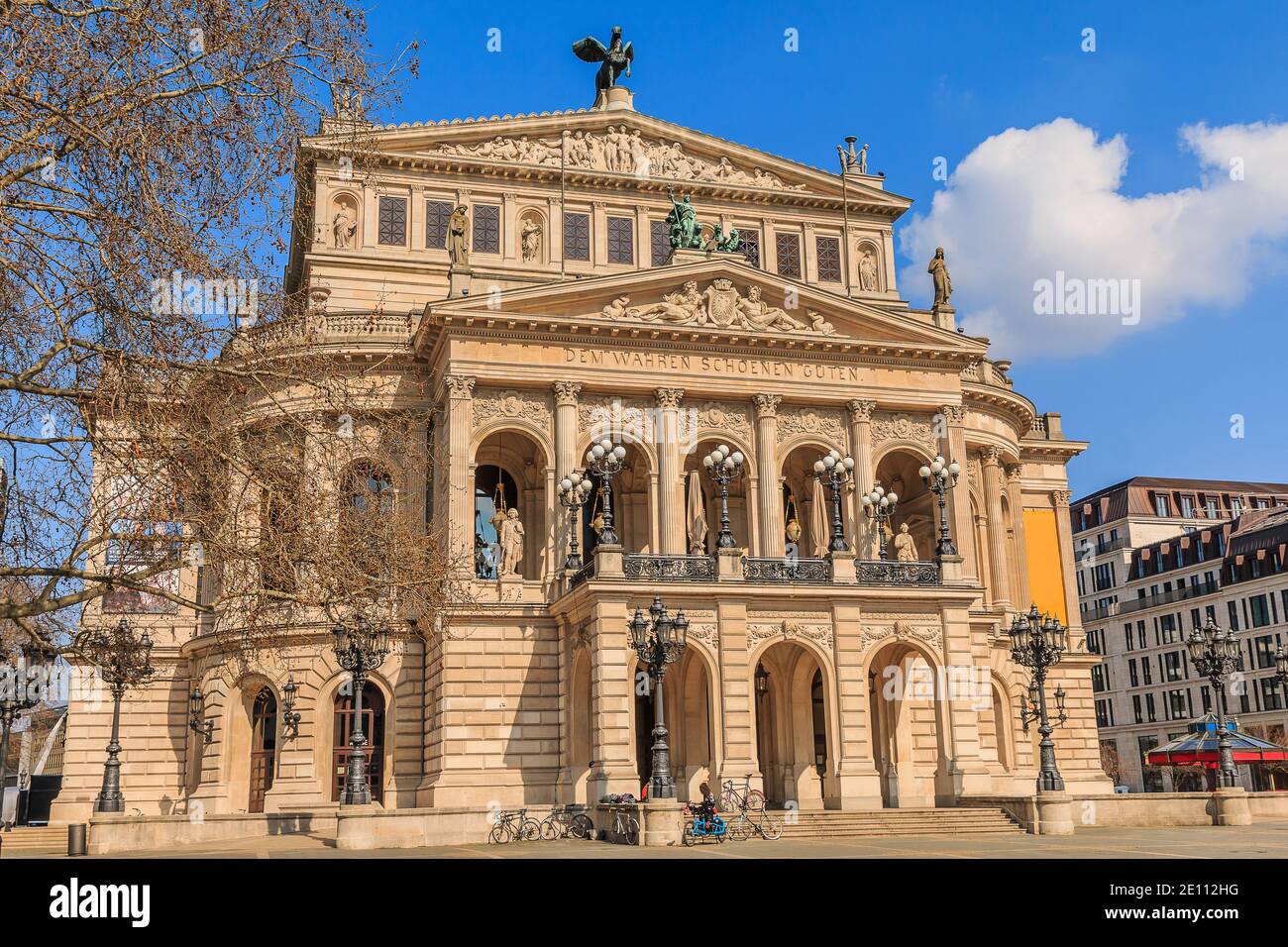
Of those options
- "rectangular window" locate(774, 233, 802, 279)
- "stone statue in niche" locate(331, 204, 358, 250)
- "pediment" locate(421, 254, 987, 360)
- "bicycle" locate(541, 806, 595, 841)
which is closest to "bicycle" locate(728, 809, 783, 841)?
"bicycle" locate(541, 806, 595, 841)

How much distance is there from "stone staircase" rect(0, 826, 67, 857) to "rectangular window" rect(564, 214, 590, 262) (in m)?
27.2

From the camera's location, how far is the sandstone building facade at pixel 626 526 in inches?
1454

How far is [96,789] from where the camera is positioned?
44281mm

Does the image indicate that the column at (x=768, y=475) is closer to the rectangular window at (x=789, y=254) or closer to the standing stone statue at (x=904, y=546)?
the standing stone statue at (x=904, y=546)

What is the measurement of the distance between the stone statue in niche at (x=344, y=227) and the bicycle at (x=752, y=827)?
1071 inches

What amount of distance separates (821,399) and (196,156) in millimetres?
29024

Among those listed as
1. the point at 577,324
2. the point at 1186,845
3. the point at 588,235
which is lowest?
the point at 1186,845

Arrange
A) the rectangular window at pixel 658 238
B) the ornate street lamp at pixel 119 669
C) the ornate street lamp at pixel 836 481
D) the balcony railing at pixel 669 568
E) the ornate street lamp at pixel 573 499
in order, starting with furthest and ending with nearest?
the rectangular window at pixel 658 238
the ornate street lamp at pixel 573 499
the ornate street lamp at pixel 836 481
the balcony railing at pixel 669 568
the ornate street lamp at pixel 119 669

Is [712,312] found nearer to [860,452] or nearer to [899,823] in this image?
[860,452]

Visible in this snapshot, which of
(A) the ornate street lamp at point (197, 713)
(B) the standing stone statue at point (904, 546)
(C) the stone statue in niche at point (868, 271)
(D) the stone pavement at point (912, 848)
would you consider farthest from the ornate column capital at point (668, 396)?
(A) the ornate street lamp at point (197, 713)

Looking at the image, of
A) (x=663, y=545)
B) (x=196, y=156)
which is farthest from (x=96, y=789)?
(x=196, y=156)

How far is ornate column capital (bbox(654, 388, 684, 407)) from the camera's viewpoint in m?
41.5
